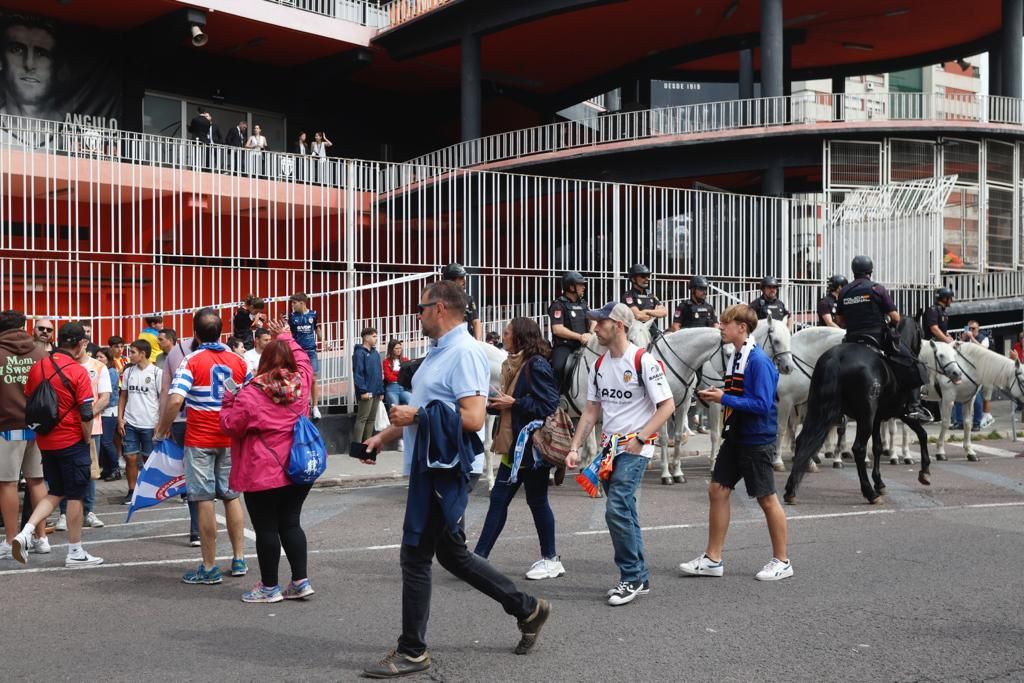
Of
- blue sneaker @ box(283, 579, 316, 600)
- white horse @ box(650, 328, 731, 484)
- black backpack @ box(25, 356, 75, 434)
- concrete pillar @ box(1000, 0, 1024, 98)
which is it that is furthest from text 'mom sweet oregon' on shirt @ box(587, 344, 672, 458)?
concrete pillar @ box(1000, 0, 1024, 98)

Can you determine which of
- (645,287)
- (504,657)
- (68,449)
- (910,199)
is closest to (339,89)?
(910,199)

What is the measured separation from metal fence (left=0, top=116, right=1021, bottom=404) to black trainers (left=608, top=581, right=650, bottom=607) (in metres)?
10.1

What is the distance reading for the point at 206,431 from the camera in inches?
309

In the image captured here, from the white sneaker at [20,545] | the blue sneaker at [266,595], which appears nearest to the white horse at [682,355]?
the blue sneaker at [266,595]

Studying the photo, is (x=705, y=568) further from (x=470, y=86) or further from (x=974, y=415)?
(x=470, y=86)

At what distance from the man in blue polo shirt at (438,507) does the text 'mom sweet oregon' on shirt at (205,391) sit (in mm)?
2606

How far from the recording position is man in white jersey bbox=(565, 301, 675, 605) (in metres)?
6.80

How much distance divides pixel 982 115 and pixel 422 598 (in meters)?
29.3

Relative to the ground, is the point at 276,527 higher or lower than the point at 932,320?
lower

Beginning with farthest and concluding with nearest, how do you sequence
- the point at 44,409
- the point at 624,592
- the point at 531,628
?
the point at 44,409, the point at 624,592, the point at 531,628

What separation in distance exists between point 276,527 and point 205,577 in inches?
42.0

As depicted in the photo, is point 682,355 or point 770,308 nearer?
point 682,355

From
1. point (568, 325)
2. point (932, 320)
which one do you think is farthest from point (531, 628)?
point (932, 320)

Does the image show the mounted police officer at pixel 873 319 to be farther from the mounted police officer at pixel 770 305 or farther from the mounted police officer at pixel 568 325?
the mounted police officer at pixel 770 305
